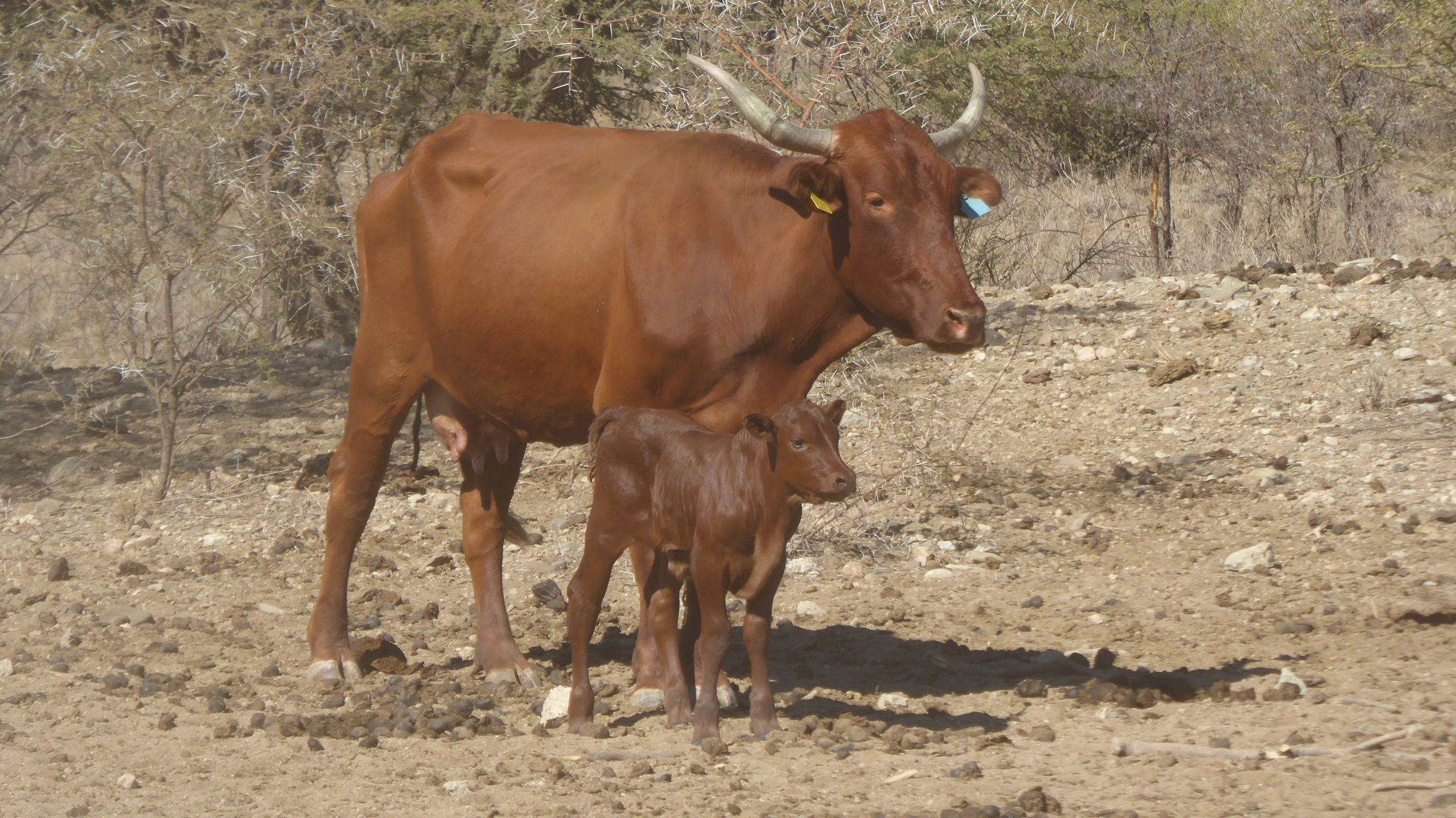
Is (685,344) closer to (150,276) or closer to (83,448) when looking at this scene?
(150,276)

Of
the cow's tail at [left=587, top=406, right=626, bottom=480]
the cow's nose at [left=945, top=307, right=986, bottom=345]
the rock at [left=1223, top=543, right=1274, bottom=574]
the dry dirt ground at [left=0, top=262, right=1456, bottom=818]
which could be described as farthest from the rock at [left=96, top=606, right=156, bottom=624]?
the rock at [left=1223, top=543, right=1274, bottom=574]

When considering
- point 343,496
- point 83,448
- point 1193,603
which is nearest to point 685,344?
point 343,496

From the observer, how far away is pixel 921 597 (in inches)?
313

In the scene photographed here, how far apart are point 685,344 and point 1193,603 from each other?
305 cm

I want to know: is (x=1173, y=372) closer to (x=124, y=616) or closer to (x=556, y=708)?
(x=556, y=708)

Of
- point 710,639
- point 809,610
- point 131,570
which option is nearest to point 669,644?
point 710,639

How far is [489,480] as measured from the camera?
7.36 meters

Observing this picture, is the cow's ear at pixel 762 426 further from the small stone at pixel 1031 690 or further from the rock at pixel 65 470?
the rock at pixel 65 470

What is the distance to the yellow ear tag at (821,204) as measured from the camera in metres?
5.63

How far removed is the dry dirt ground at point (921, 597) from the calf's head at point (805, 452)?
87 cm

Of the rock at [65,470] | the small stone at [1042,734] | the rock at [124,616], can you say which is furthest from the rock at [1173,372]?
the rock at [65,470]

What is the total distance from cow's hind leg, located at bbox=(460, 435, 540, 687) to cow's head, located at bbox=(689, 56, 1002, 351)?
7.12 ft

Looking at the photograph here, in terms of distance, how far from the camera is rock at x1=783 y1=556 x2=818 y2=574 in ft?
28.1

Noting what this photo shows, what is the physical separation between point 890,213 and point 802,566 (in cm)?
333
